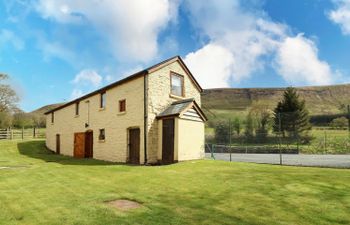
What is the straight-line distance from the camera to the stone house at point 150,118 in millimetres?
19338

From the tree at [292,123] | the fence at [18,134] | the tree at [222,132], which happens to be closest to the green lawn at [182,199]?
the tree at [292,123]

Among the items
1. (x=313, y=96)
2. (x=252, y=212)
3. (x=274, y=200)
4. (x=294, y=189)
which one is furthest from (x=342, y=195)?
(x=313, y=96)

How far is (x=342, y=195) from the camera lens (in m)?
8.47

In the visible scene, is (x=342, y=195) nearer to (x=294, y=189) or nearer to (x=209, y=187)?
(x=294, y=189)

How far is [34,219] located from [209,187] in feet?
18.8

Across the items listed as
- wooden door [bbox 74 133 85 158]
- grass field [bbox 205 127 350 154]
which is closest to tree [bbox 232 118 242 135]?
grass field [bbox 205 127 350 154]

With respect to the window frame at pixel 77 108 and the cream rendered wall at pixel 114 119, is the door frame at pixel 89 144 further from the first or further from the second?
the window frame at pixel 77 108

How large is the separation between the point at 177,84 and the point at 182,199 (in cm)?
1490

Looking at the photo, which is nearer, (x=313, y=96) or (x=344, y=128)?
(x=344, y=128)

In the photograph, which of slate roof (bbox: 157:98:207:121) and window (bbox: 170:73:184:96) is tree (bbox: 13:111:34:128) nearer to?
window (bbox: 170:73:184:96)

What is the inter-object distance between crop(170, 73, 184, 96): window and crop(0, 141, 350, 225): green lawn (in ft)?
34.0

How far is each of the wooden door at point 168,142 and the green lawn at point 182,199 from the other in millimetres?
6289

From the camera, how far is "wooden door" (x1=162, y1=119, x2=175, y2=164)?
1898 centimetres

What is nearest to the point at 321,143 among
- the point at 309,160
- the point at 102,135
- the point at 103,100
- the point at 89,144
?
the point at 309,160
